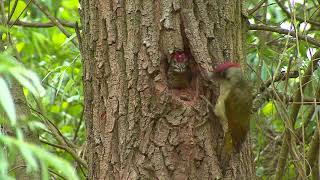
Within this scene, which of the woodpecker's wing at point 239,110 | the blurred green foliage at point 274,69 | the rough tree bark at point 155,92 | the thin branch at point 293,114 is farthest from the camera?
the blurred green foliage at point 274,69

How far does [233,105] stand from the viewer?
2.79 m

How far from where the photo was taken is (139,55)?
240 cm

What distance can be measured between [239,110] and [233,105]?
61 mm

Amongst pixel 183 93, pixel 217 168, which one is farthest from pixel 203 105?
pixel 217 168

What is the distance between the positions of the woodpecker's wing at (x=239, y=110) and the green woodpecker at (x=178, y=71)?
0.96 ft

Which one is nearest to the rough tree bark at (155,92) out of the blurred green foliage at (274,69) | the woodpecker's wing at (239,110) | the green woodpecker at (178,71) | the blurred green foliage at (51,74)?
the green woodpecker at (178,71)

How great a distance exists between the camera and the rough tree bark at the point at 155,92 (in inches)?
94.0

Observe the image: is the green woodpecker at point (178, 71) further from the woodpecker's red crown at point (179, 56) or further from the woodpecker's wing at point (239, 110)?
the woodpecker's wing at point (239, 110)

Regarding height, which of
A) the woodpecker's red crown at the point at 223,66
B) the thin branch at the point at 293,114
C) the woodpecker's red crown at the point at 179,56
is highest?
the woodpecker's red crown at the point at 179,56

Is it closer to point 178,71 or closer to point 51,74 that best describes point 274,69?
point 51,74

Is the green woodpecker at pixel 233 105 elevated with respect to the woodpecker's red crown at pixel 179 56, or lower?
lower

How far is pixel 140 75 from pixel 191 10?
0.33 m

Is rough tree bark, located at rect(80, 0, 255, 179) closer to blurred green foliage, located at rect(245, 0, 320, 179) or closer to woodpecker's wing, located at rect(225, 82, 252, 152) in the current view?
woodpecker's wing, located at rect(225, 82, 252, 152)

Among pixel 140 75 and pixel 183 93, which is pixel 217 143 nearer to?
pixel 183 93
